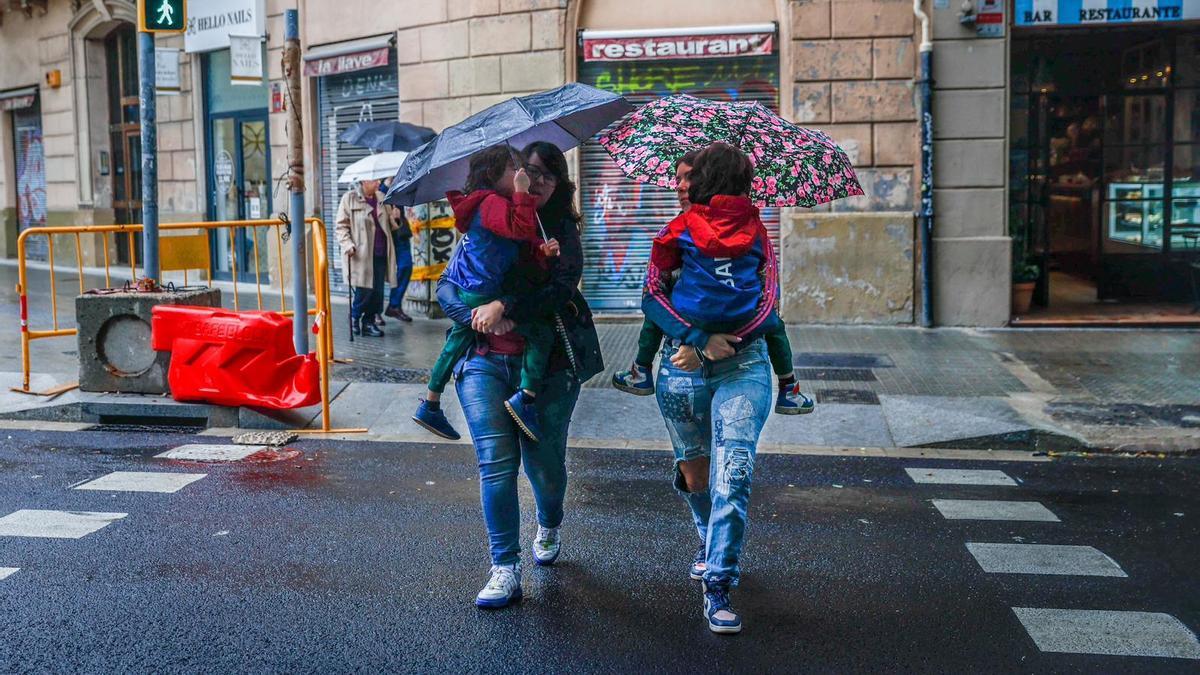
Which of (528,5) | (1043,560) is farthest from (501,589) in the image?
(528,5)

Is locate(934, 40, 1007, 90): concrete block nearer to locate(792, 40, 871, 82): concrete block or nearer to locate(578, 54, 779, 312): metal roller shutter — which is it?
locate(792, 40, 871, 82): concrete block

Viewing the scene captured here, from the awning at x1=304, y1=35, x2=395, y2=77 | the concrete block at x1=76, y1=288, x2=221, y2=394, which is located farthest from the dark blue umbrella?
the awning at x1=304, y1=35, x2=395, y2=77

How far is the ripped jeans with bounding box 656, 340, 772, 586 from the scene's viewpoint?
473 centimetres

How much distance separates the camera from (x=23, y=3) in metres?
22.5

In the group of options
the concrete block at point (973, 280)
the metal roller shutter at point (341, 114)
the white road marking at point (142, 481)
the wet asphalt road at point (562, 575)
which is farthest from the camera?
the metal roller shutter at point (341, 114)

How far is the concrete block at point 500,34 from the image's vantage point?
46.7ft

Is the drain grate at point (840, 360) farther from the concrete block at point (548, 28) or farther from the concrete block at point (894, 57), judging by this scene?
the concrete block at point (548, 28)

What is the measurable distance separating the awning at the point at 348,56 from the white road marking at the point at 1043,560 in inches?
444

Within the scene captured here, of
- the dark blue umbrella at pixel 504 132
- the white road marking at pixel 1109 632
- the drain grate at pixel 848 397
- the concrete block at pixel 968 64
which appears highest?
the concrete block at pixel 968 64

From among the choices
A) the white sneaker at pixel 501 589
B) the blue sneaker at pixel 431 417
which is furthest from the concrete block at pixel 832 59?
the white sneaker at pixel 501 589

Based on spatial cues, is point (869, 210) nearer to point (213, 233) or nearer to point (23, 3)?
point (213, 233)

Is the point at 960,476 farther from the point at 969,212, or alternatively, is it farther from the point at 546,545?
the point at 969,212

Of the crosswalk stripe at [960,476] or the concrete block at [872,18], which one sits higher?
the concrete block at [872,18]

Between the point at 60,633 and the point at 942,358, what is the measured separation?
27.3ft
